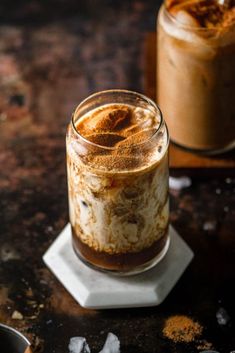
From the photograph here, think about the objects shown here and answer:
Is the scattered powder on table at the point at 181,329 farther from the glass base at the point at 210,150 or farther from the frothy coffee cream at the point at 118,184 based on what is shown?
the glass base at the point at 210,150

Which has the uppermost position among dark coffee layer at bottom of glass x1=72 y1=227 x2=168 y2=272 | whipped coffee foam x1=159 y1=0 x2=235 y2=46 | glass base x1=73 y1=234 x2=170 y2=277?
whipped coffee foam x1=159 y1=0 x2=235 y2=46

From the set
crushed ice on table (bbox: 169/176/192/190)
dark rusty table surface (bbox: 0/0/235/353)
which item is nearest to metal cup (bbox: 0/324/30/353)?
dark rusty table surface (bbox: 0/0/235/353)

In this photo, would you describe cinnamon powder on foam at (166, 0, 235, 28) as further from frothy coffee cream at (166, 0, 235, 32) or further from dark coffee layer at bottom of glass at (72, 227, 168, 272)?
dark coffee layer at bottom of glass at (72, 227, 168, 272)

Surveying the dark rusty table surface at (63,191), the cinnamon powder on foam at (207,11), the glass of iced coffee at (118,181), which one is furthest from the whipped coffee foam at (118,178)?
the cinnamon powder on foam at (207,11)

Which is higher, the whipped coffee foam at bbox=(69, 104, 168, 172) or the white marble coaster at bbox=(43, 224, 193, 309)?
the whipped coffee foam at bbox=(69, 104, 168, 172)

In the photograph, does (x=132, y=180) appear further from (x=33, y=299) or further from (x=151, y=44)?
(x=151, y=44)

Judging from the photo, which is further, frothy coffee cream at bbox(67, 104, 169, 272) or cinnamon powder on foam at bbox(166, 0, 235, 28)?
cinnamon powder on foam at bbox(166, 0, 235, 28)

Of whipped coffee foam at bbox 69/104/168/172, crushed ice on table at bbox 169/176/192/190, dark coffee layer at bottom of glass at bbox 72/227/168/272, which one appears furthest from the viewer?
crushed ice on table at bbox 169/176/192/190
